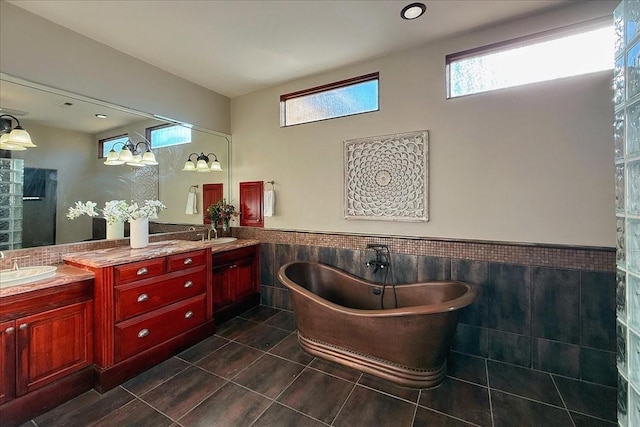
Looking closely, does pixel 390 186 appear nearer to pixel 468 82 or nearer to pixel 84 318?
pixel 468 82

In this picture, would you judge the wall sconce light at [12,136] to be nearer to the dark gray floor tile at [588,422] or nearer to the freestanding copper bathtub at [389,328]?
the freestanding copper bathtub at [389,328]

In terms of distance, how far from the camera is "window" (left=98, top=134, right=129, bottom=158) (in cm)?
260

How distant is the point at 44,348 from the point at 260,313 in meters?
1.94

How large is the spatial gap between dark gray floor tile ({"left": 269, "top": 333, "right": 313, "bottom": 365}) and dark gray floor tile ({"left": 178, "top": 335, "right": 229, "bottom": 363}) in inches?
22.1

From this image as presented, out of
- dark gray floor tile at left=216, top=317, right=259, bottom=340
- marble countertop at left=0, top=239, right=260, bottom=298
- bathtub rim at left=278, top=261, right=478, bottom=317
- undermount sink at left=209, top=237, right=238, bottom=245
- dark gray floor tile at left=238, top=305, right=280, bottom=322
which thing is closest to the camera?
marble countertop at left=0, top=239, right=260, bottom=298

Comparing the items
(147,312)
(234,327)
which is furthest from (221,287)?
(147,312)

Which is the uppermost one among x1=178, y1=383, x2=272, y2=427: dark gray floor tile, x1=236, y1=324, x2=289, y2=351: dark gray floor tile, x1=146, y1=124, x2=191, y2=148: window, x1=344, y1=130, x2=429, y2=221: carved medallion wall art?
x1=146, y1=124, x2=191, y2=148: window

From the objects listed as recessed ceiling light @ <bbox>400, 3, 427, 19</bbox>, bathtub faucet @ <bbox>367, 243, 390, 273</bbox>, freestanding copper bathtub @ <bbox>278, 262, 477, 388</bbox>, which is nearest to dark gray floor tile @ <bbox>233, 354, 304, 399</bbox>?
freestanding copper bathtub @ <bbox>278, 262, 477, 388</bbox>

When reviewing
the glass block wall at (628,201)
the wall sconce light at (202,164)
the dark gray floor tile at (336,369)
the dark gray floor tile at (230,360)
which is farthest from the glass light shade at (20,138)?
the glass block wall at (628,201)

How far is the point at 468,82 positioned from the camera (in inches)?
96.3

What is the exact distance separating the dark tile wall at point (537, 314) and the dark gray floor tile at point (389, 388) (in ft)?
2.79

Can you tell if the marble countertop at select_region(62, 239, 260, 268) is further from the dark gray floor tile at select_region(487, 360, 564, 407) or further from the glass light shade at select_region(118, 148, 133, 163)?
the dark gray floor tile at select_region(487, 360, 564, 407)

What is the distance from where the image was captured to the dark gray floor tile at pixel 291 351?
234 centimetres

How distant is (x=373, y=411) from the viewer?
1.74 meters
